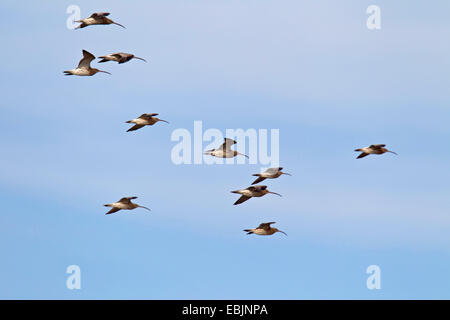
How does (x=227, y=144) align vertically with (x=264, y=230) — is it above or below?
above

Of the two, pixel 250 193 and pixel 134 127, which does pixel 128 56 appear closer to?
pixel 134 127

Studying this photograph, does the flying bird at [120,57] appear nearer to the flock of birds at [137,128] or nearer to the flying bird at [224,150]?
the flock of birds at [137,128]

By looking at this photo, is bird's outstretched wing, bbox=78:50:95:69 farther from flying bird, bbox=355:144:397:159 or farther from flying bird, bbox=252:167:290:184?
flying bird, bbox=355:144:397:159

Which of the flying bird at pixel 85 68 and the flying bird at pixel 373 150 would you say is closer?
the flying bird at pixel 85 68

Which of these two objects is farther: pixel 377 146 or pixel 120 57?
pixel 377 146

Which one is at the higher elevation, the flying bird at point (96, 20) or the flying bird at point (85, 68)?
the flying bird at point (96, 20)

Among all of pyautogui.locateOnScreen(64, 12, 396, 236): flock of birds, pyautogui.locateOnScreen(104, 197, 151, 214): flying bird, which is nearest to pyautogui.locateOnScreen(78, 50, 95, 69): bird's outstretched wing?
pyautogui.locateOnScreen(64, 12, 396, 236): flock of birds

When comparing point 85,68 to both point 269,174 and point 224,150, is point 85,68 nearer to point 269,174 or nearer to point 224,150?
point 224,150

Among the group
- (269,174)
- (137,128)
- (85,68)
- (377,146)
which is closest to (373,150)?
(377,146)

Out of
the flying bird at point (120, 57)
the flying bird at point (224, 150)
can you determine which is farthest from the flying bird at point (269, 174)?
the flying bird at point (120, 57)
